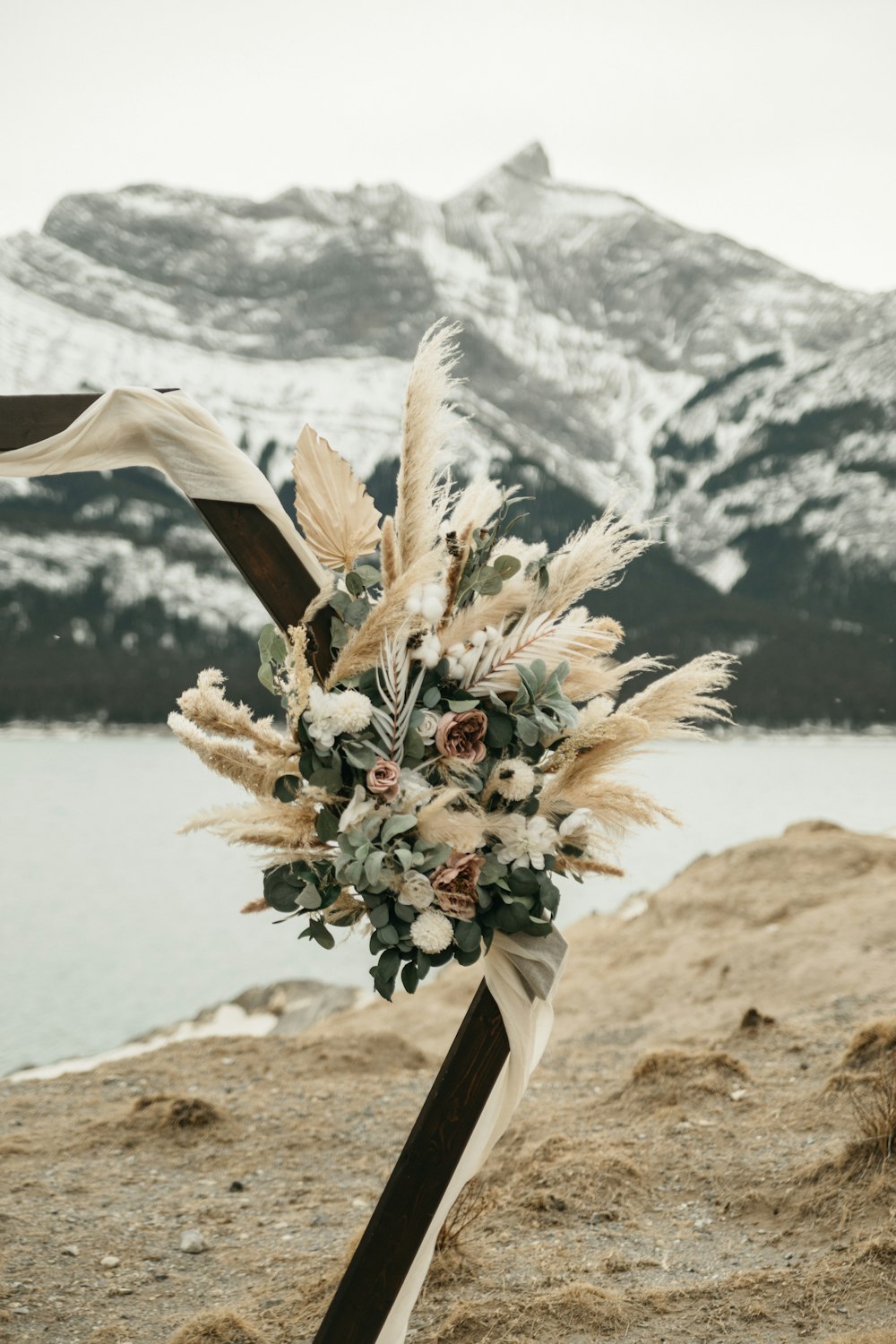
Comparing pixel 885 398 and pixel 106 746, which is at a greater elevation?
pixel 885 398

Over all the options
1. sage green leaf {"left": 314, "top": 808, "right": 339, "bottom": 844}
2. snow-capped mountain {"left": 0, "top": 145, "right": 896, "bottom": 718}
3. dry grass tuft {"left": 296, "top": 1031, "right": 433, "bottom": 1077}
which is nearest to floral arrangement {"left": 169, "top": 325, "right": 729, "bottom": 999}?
sage green leaf {"left": 314, "top": 808, "right": 339, "bottom": 844}

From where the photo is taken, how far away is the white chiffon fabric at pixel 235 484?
8.07 ft

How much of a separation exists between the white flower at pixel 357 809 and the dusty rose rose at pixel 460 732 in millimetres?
187

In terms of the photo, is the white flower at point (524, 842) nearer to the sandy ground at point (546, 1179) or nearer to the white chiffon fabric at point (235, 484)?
the white chiffon fabric at point (235, 484)

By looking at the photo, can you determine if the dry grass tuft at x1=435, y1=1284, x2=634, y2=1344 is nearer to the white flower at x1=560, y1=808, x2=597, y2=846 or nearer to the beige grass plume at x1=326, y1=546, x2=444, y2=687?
the white flower at x1=560, y1=808, x2=597, y2=846

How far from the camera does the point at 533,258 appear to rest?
157000 mm

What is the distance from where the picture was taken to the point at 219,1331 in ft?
10.2

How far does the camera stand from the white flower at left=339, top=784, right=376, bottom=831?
2.31m

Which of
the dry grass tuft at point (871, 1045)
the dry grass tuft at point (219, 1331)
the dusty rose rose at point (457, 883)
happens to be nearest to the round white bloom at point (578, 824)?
the dusty rose rose at point (457, 883)

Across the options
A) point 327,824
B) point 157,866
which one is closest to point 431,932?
point 327,824

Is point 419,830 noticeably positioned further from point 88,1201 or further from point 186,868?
point 186,868

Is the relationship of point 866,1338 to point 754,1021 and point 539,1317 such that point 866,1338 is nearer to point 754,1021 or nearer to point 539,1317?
point 539,1317

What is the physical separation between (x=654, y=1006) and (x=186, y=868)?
36718mm

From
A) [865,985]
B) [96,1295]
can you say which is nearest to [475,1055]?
[96,1295]
